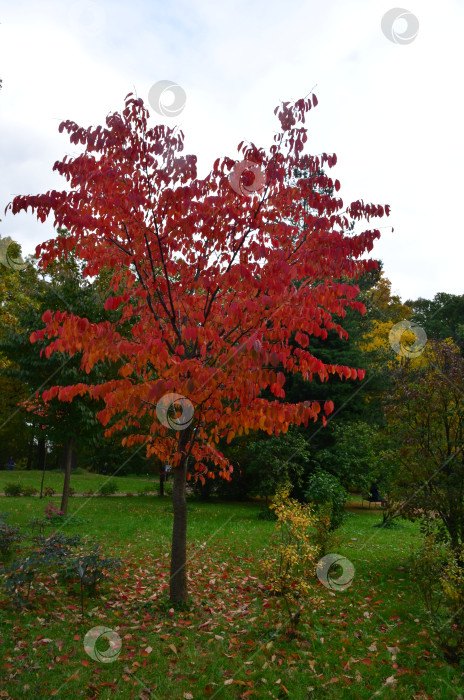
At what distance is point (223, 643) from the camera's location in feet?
17.7

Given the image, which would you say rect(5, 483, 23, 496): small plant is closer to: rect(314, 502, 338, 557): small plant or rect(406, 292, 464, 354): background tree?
rect(314, 502, 338, 557): small plant

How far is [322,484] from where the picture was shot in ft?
40.9

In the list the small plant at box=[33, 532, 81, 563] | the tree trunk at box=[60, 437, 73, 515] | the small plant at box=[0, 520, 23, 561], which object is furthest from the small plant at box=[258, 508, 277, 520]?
the small plant at box=[33, 532, 81, 563]

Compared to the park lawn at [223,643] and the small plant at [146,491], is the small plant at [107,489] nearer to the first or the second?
the small plant at [146,491]

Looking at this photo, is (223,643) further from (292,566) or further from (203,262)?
(203,262)

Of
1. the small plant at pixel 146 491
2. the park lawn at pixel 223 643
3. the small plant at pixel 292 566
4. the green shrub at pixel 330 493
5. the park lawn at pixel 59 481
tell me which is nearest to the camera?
the park lawn at pixel 223 643

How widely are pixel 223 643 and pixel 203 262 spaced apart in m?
4.75

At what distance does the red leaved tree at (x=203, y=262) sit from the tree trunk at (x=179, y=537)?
2cm

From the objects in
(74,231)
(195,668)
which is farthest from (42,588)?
(74,231)

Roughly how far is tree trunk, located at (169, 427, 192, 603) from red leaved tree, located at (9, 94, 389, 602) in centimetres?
2

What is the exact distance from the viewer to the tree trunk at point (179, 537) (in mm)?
6547

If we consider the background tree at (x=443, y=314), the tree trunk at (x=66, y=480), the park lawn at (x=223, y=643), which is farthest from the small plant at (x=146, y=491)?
the background tree at (x=443, y=314)

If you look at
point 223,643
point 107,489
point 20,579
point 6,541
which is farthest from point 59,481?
point 223,643

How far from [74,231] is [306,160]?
329cm
